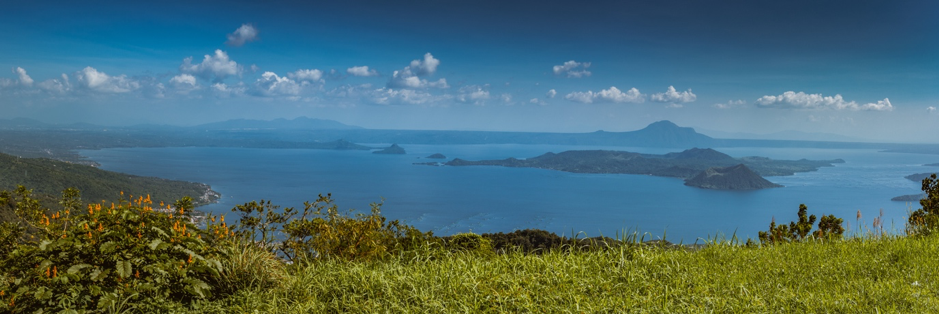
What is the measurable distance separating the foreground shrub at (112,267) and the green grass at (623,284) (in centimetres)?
30

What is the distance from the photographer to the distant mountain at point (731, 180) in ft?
473

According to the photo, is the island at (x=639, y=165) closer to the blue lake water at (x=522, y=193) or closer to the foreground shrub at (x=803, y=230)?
the blue lake water at (x=522, y=193)

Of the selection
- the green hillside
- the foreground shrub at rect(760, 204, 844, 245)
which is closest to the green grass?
the foreground shrub at rect(760, 204, 844, 245)

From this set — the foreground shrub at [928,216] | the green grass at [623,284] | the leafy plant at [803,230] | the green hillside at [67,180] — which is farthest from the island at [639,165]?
the green grass at [623,284]

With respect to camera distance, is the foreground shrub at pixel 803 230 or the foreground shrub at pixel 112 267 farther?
the foreground shrub at pixel 803 230

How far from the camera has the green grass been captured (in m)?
3.26

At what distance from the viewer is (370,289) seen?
368 centimetres

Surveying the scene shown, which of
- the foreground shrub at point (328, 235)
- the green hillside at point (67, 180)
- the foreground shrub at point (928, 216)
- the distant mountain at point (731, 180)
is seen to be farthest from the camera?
→ the distant mountain at point (731, 180)

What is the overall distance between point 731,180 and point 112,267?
16232 cm

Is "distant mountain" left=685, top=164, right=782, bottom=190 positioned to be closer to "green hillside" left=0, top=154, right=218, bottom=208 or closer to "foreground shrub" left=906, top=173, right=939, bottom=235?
"green hillside" left=0, top=154, right=218, bottom=208

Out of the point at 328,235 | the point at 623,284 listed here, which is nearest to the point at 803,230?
the point at 623,284

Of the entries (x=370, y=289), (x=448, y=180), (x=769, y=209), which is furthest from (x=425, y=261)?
(x=448, y=180)

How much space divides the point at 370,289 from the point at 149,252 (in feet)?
4.96

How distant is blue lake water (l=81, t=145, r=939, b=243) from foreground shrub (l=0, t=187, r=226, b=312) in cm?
7245
